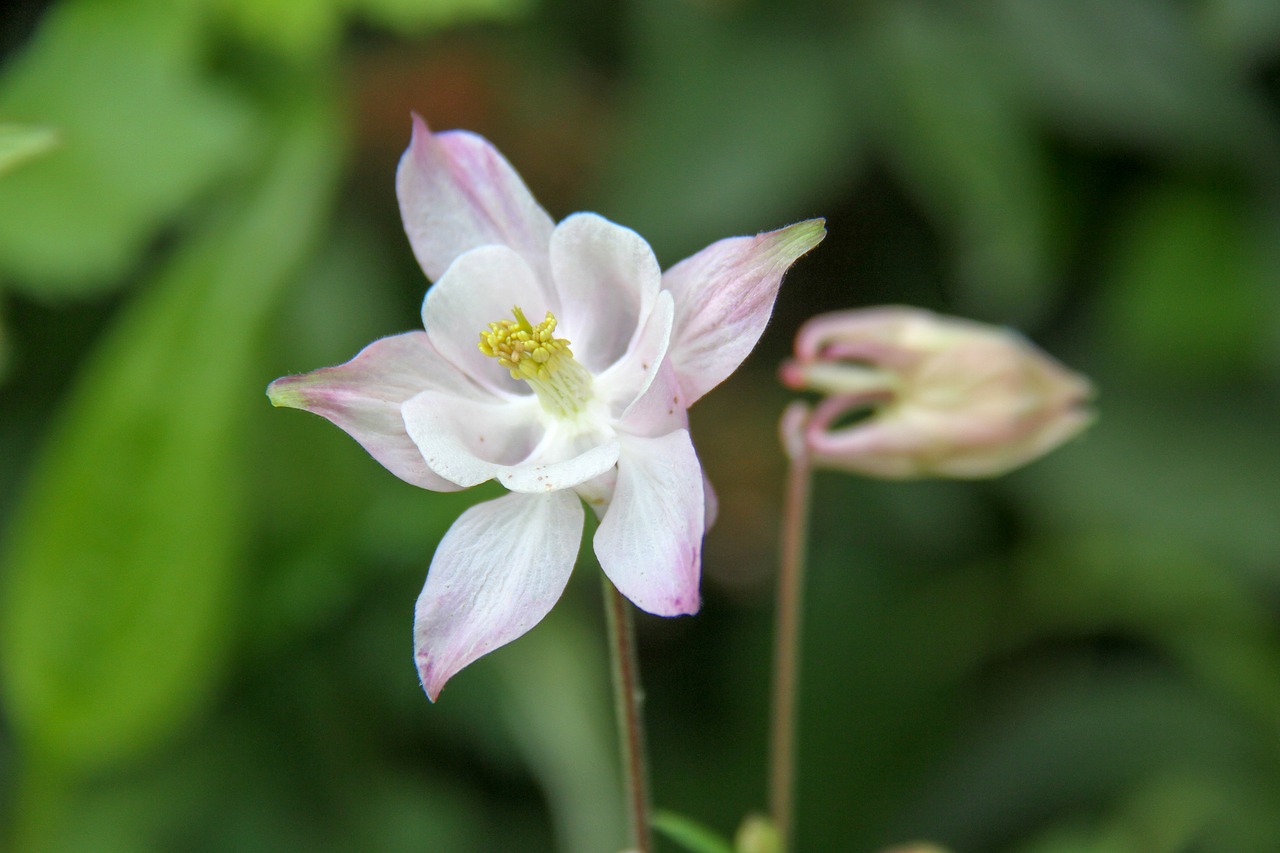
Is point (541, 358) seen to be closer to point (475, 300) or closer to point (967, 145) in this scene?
point (475, 300)

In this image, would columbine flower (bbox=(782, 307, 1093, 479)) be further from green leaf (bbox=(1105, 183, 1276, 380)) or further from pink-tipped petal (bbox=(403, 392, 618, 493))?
green leaf (bbox=(1105, 183, 1276, 380))

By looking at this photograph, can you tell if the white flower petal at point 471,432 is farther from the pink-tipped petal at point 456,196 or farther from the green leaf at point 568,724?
the green leaf at point 568,724

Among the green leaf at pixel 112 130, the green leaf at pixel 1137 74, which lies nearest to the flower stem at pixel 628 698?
the green leaf at pixel 112 130

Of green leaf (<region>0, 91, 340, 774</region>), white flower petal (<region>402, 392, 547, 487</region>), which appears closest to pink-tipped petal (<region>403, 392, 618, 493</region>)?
white flower petal (<region>402, 392, 547, 487</region>)

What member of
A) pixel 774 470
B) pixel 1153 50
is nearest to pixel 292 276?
pixel 774 470

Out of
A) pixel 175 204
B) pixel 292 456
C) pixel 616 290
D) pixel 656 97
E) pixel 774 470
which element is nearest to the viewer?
pixel 616 290

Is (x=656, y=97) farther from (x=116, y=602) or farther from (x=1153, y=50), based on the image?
(x=116, y=602)
